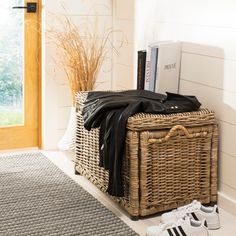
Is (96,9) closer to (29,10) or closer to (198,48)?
(29,10)

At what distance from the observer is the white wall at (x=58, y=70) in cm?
382

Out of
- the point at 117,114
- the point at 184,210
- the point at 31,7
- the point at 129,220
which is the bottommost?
the point at 129,220

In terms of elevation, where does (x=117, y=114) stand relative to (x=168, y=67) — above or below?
below

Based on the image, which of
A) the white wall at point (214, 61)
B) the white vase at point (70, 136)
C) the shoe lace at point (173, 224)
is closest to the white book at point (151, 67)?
the white wall at point (214, 61)

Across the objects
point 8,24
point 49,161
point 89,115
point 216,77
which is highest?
point 8,24

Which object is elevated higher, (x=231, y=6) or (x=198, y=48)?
(x=231, y=6)

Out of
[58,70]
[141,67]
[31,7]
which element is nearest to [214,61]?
[141,67]

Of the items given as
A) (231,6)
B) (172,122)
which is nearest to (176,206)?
(172,122)

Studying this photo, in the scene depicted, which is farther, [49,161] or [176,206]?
[49,161]

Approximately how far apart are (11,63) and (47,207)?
1.40m

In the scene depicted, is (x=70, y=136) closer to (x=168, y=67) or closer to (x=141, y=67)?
(x=141, y=67)

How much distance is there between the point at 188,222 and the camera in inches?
97.7

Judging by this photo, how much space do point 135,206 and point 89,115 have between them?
0.55m

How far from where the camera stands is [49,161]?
3.70 m
